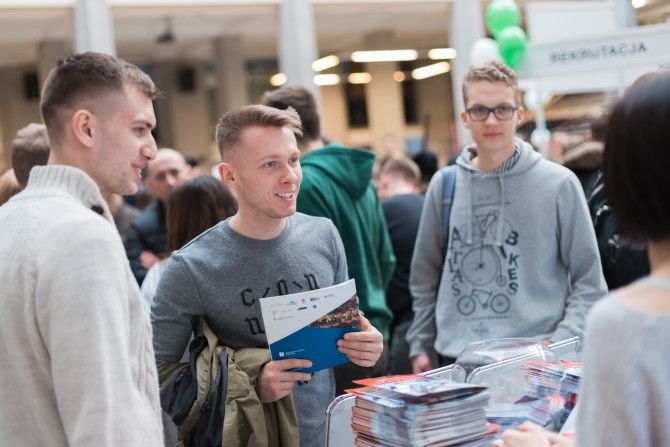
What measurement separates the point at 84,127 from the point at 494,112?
1.87m

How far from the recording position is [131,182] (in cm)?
189

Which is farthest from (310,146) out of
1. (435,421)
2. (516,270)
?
(435,421)

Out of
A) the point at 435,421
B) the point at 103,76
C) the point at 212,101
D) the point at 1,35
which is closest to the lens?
the point at 435,421

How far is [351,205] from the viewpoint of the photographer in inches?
140

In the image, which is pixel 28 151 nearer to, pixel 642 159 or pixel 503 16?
pixel 642 159

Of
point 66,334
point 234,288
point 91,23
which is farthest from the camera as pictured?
point 91,23

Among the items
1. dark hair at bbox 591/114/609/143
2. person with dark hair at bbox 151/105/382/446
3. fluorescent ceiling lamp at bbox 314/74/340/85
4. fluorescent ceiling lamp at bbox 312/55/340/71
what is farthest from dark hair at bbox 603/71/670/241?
fluorescent ceiling lamp at bbox 314/74/340/85

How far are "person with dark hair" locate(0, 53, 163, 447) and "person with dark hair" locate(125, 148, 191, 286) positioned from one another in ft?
8.89

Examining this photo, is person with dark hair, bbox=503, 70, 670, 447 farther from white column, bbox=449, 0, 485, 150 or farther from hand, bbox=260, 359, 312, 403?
white column, bbox=449, 0, 485, 150

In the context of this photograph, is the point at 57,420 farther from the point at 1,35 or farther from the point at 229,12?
the point at 1,35

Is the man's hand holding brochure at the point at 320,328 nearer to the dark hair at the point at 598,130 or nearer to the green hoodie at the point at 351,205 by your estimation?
the green hoodie at the point at 351,205

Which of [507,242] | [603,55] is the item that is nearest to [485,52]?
[603,55]

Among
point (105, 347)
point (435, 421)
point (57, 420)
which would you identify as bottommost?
point (435, 421)

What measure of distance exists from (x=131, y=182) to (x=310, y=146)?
6.12 feet
